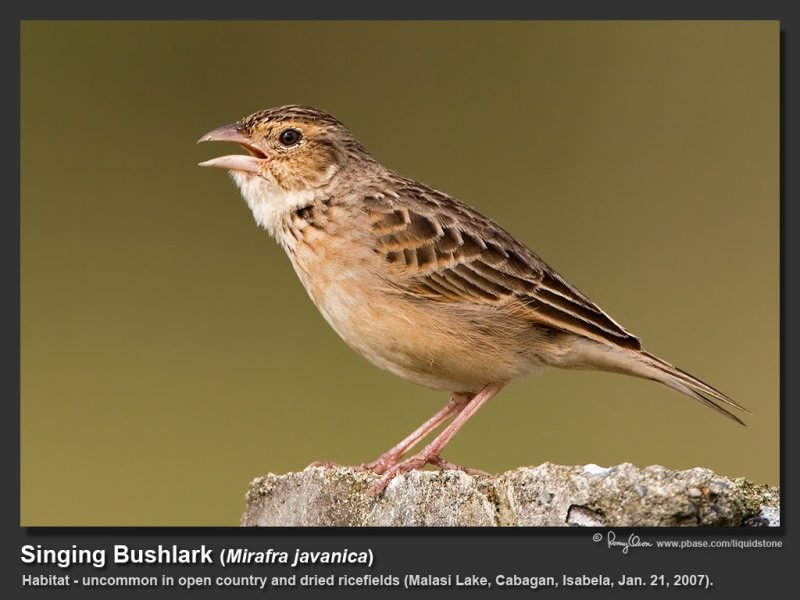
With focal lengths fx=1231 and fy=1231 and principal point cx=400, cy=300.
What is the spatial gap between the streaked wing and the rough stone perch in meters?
1.48

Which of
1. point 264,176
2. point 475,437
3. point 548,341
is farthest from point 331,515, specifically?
point 475,437

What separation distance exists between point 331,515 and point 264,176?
2.59 metres

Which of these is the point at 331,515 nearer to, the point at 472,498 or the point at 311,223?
the point at 472,498

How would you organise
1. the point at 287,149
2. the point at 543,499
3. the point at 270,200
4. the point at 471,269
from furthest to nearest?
the point at 287,149, the point at 270,200, the point at 471,269, the point at 543,499

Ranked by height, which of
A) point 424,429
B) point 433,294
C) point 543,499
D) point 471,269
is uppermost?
point 471,269

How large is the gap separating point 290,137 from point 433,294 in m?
1.64

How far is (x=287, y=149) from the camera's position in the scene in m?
8.62

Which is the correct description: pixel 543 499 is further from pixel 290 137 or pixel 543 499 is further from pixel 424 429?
pixel 290 137

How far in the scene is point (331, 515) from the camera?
7156mm

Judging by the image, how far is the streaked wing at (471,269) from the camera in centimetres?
802

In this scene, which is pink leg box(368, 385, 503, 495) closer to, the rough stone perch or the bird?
the bird

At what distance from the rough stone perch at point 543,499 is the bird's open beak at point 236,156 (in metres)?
2.38

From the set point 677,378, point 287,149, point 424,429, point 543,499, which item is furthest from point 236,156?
point 543,499

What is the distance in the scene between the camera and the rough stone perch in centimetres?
594
